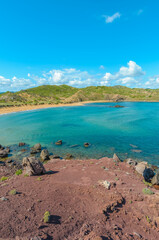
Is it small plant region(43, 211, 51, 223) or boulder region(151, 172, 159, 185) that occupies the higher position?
small plant region(43, 211, 51, 223)

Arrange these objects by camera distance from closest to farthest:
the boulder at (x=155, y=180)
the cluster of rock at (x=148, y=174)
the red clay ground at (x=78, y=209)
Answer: the red clay ground at (x=78, y=209)
the boulder at (x=155, y=180)
the cluster of rock at (x=148, y=174)

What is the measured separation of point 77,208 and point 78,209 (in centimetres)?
15

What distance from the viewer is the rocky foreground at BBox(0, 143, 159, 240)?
30.1 ft

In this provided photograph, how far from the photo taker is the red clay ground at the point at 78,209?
913 centimetres

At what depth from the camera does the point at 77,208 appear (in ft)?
38.5

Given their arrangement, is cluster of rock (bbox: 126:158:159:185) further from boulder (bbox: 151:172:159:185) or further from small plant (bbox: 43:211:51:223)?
small plant (bbox: 43:211:51:223)

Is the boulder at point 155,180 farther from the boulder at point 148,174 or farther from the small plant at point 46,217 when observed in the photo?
the small plant at point 46,217

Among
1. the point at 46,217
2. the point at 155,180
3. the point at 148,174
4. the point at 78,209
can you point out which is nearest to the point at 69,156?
the point at 148,174

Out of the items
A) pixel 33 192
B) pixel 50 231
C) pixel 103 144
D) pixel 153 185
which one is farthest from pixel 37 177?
pixel 103 144

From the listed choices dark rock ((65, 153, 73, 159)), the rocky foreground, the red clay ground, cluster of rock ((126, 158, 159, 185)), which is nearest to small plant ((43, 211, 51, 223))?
the rocky foreground

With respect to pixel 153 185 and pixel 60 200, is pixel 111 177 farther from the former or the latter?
pixel 60 200

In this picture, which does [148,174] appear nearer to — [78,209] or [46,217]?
[78,209]

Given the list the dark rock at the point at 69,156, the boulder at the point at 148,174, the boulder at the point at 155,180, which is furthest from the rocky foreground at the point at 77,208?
the dark rock at the point at 69,156

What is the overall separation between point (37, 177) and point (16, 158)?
Result: 13089 millimetres
